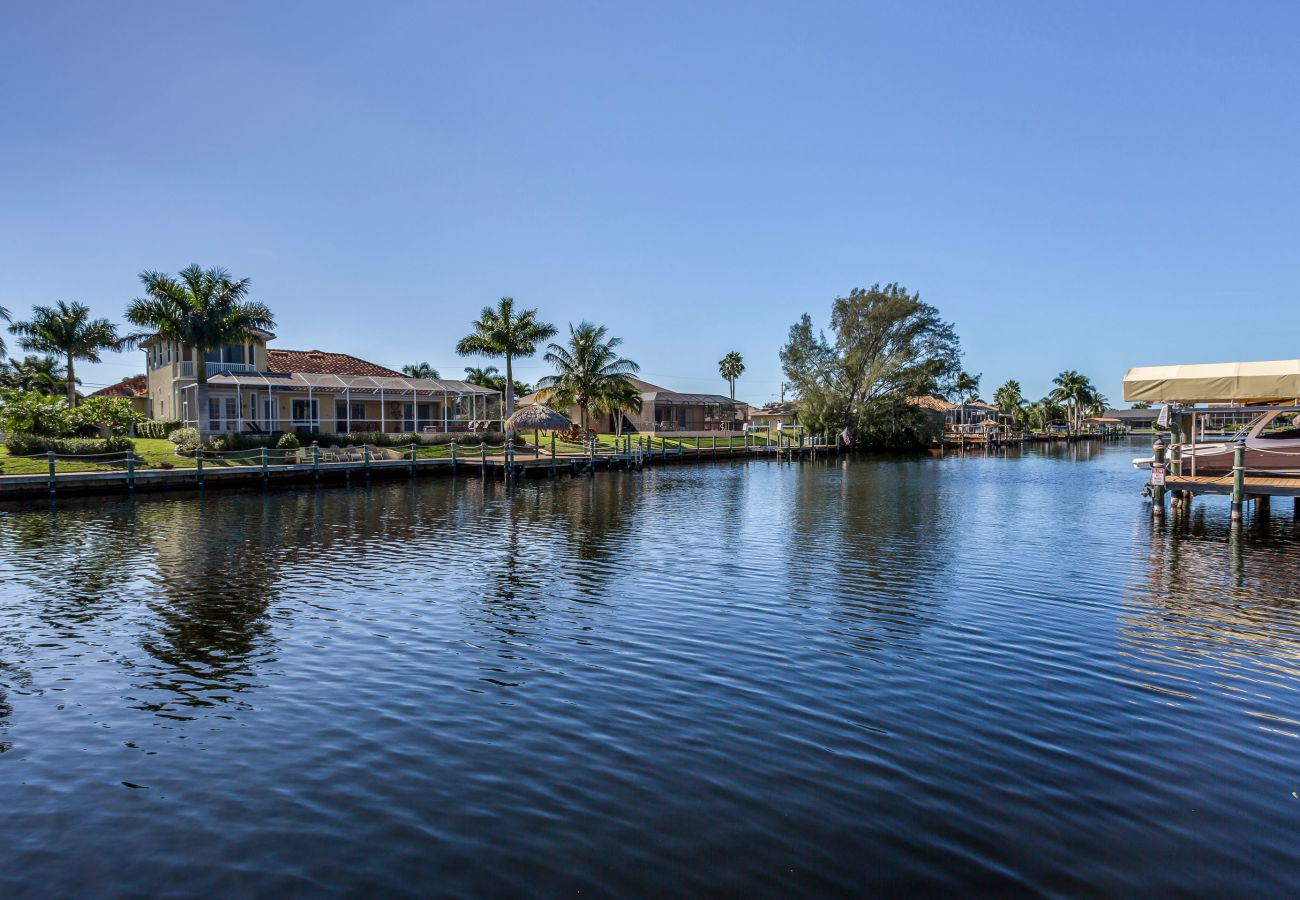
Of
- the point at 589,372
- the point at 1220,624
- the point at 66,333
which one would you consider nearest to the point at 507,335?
the point at 589,372

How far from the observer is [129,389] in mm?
59844

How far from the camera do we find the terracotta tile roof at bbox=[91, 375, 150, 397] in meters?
58.4

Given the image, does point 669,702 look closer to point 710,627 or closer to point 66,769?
point 710,627

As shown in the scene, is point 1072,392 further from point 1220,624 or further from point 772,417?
point 1220,624

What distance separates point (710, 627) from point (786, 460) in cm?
5268

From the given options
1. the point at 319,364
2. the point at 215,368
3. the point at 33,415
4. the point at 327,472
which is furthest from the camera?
the point at 319,364

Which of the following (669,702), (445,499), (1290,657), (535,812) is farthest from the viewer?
(445,499)

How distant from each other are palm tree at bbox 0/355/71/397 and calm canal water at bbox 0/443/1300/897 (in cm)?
5784

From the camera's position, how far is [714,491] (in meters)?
36.1

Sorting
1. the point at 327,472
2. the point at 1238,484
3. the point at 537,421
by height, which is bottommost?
the point at 327,472

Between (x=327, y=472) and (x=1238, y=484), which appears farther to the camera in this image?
(x=327, y=472)

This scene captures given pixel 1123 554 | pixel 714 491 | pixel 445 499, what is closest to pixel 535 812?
pixel 1123 554

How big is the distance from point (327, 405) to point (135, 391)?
2013 centimetres

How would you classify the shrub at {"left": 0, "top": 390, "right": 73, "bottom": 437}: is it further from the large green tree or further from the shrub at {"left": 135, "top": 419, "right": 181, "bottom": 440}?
the large green tree
